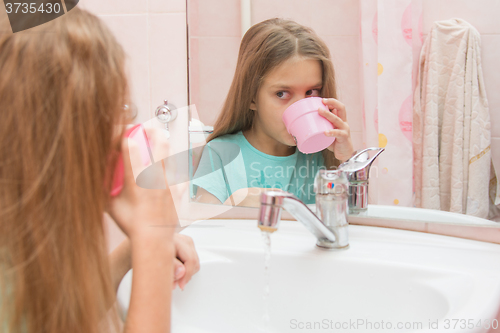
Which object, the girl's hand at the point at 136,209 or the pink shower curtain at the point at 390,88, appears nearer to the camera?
the girl's hand at the point at 136,209

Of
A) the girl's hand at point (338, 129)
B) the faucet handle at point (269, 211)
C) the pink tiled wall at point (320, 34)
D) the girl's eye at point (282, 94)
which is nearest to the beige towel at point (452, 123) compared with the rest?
the pink tiled wall at point (320, 34)

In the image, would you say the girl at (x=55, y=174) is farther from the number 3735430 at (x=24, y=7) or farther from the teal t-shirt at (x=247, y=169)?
the teal t-shirt at (x=247, y=169)

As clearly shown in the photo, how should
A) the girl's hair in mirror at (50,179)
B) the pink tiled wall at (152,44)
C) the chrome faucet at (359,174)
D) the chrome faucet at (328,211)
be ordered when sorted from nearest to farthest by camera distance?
the girl's hair in mirror at (50,179) → the chrome faucet at (328,211) → the chrome faucet at (359,174) → the pink tiled wall at (152,44)

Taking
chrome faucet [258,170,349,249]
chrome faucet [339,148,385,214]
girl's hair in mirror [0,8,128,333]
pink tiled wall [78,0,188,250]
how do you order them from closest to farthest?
girl's hair in mirror [0,8,128,333] < chrome faucet [258,170,349,249] < chrome faucet [339,148,385,214] < pink tiled wall [78,0,188,250]

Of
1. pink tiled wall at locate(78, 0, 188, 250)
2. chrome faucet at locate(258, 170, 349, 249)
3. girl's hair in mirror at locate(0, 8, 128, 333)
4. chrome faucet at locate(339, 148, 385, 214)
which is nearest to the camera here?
girl's hair in mirror at locate(0, 8, 128, 333)

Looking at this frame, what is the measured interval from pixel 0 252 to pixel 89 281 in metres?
0.09

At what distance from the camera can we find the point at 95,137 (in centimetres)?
36

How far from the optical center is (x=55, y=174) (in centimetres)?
35

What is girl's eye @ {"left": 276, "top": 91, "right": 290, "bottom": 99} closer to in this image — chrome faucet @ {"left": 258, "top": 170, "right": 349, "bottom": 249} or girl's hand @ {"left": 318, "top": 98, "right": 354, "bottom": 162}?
girl's hand @ {"left": 318, "top": 98, "right": 354, "bottom": 162}

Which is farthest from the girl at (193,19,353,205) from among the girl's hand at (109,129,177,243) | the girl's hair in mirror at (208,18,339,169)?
the girl's hand at (109,129,177,243)

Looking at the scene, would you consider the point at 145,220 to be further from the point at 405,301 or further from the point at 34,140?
the point at 405,301

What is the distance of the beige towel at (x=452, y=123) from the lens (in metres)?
0.60

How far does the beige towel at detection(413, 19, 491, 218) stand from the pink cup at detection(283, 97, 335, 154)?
17cm

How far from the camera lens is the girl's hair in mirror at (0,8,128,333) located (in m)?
0.34
